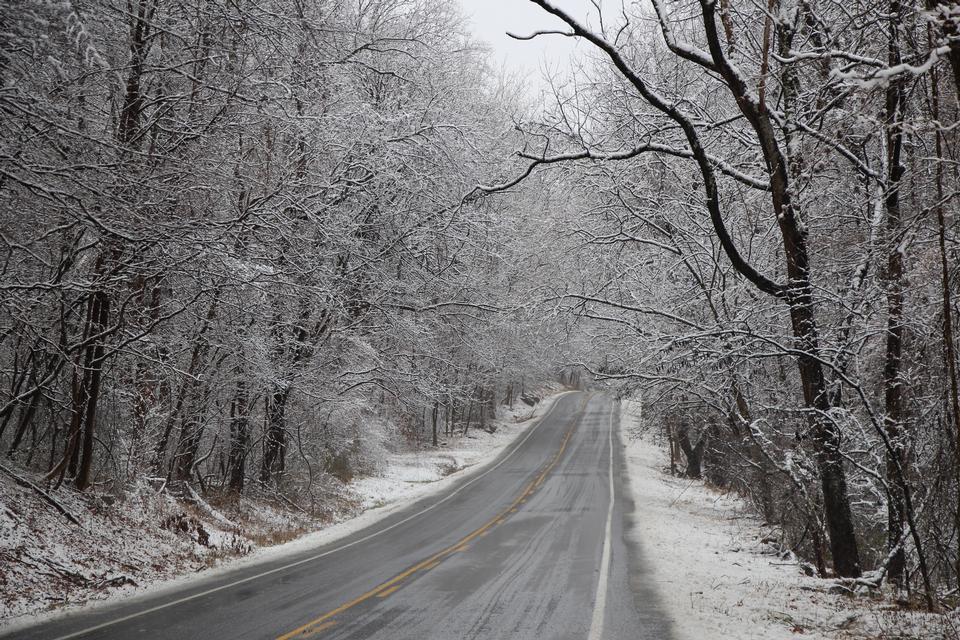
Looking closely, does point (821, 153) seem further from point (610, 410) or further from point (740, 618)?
point (610, 410)

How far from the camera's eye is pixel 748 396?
412 inches

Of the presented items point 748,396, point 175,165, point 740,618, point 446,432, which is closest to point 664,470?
point 446,432

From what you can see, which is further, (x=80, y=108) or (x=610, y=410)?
(x=610, y=410)

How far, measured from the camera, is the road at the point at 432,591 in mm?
6484

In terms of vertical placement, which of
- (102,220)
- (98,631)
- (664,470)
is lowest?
(664,470)

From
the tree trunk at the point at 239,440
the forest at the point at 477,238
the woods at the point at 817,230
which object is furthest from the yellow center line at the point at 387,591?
the tree trunk at the point at 239,440

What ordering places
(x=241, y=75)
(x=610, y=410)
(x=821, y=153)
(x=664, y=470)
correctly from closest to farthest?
1. (x=821, y=153)
2. (x=241, y=75)
3. (x=664, y=470)
4. (x=610, y=410)

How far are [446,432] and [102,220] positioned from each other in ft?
111

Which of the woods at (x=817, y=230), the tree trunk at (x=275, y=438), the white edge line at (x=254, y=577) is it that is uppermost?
the woods at (x=817, y=230)

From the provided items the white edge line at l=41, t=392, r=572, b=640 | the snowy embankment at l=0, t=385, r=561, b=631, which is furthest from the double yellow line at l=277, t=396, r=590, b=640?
the snowy embankment at l=0, t=385, r=561, b=631

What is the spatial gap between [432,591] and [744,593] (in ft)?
13.3

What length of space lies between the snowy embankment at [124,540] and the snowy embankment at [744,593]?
6748 millimetres

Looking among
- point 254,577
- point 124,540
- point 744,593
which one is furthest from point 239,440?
point 744,593

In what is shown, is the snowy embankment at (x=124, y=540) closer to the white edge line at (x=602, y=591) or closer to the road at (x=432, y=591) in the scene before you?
the road at (x=432, y=591)
